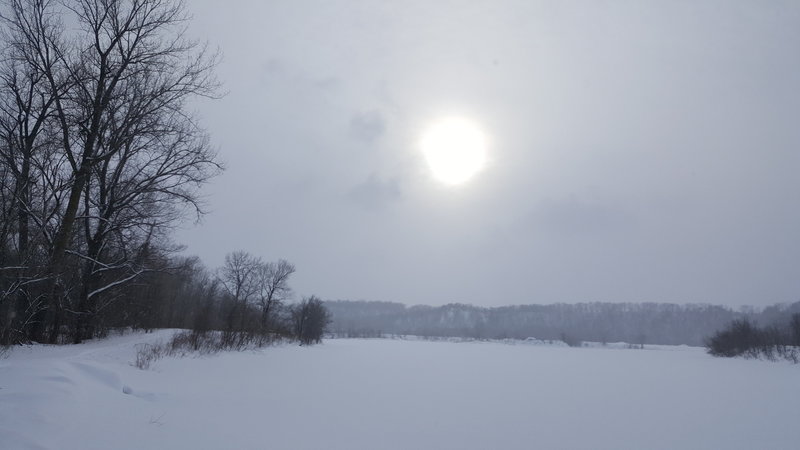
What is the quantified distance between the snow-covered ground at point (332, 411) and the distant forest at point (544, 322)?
10374cm

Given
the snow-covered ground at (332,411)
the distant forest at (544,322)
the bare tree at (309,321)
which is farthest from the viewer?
the distant forest at (544,322)

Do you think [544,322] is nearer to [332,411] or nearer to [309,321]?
[309,321]

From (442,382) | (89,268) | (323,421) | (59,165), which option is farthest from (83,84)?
(442,382)

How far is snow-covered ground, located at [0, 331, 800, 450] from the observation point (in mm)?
4551

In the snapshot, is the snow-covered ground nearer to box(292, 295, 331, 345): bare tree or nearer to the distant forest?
box(292, 295, 331, 345): bare tree

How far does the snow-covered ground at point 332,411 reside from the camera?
455 centimetres

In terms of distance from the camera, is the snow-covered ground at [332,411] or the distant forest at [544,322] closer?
the snow-covered ground at [332,411]

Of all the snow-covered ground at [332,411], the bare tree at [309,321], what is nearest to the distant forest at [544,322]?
the bare tree at [309,321]

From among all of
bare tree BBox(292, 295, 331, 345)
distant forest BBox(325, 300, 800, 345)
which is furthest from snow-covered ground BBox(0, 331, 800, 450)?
distant forest BBox(325, 300, 800, 345)

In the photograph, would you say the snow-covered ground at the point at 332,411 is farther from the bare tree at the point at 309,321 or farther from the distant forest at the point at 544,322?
the distant forest at the point at 544,322

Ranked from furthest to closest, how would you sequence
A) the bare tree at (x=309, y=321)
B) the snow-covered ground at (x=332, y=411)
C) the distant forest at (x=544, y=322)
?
the distant forest at (x=544, y=322) < the bare tree at (x=309, y=321) < the snow-covered ground at (x=332, y=411)

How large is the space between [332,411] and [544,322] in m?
158

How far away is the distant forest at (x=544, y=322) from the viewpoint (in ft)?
411

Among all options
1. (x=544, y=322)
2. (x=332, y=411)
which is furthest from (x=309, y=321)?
(x=544, y=322)
